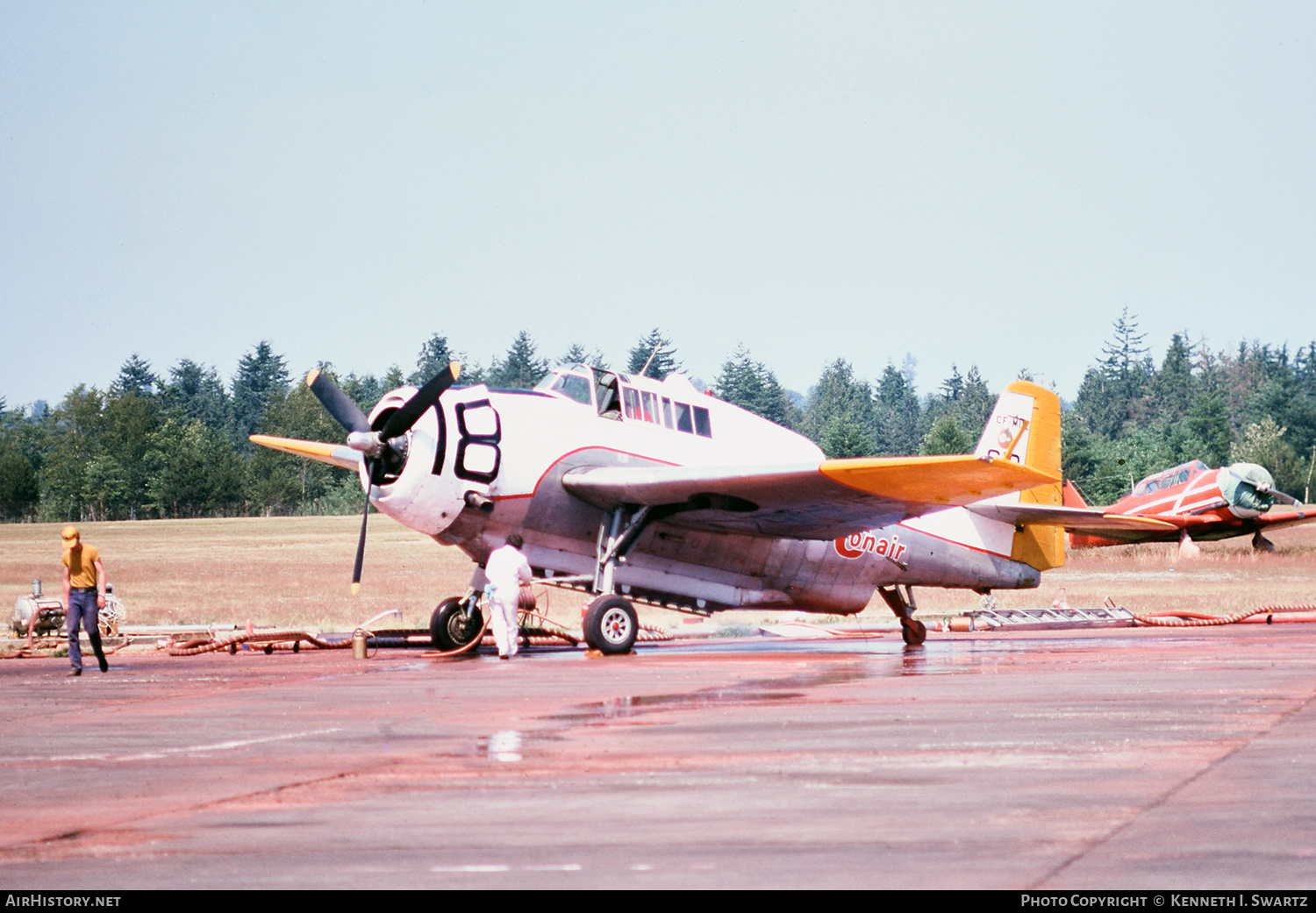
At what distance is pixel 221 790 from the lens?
8078mm

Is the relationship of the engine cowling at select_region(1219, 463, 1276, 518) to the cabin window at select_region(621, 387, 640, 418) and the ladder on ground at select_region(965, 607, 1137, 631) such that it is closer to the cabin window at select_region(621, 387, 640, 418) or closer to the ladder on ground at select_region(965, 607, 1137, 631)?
the ladder on ground at select_region(965, 607, 1137, 631)

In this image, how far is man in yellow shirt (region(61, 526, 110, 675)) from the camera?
55.6 ft

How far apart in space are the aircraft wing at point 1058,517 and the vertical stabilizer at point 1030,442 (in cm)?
52

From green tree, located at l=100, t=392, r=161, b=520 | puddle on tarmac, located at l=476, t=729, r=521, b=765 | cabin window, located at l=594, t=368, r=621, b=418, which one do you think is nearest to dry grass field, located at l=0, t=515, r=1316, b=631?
cabin window, located at l=594, t=368, r=621, b=418

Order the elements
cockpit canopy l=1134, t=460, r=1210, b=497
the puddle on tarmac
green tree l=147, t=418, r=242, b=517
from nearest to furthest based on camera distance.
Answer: the puddle on tarmac < cockpit canopy l=1134, t=460, r=1210, b=497 < green tree l=147, t=418, r=242, b=517

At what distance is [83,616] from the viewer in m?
17.2

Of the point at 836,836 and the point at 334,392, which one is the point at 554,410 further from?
the point at 836,836

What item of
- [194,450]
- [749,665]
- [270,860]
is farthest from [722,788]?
[194,450]

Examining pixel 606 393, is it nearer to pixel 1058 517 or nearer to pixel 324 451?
pixel 324 451

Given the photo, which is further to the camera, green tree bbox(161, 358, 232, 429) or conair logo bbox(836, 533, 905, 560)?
green tree bbox(161, 358, 232, 429)

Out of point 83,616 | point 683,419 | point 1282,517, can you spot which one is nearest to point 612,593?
point 683,419

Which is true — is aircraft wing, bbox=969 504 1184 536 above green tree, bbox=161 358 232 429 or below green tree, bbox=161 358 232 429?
below

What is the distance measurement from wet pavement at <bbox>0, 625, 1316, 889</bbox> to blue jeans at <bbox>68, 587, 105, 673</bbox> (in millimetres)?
1922

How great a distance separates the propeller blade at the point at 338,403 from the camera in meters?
19.6
